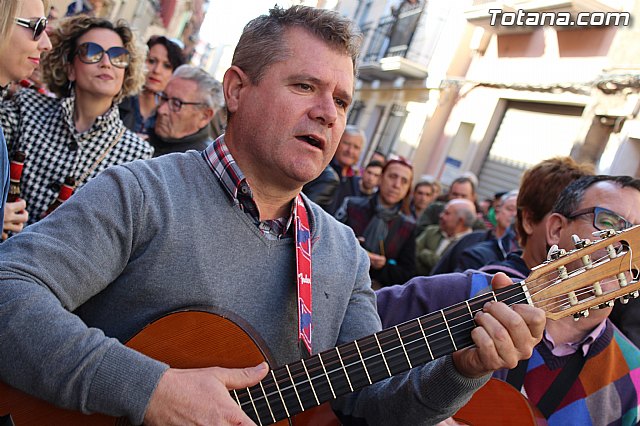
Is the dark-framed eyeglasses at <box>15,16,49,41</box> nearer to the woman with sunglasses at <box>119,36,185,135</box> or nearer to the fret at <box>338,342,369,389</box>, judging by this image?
the fret at <box>338,342,369,389</box>

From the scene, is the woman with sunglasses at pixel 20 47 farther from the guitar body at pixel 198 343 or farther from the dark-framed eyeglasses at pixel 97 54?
the dark-framed eyeglasses at pixel 97 54

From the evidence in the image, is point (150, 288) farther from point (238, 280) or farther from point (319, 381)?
point (319, 381)

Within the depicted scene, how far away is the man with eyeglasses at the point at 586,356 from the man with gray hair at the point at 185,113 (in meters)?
2.30

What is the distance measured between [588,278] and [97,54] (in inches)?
118

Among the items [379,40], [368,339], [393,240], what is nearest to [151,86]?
[393,240]

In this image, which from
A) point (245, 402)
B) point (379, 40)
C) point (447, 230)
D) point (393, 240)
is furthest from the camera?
point (379, 40)

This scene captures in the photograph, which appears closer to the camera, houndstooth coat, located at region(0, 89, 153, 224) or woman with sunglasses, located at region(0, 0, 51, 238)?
woman with sunglasses, located at region(0, 0, 51, 238)

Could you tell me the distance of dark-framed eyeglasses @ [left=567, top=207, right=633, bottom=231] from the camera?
2.63 metres

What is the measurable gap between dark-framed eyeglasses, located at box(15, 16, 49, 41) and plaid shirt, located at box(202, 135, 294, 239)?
961mm

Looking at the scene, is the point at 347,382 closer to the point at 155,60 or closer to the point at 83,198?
the point at 83,198

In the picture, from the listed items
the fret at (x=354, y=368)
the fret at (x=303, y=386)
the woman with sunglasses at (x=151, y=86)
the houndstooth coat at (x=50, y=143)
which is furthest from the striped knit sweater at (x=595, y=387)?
the woman with sunglasses at (x=151, y=86)

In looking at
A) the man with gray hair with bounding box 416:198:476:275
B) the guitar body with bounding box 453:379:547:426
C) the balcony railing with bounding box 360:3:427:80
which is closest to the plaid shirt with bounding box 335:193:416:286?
the man with gray hair with bounding box 416:198:476:275

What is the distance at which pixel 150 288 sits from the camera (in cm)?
196

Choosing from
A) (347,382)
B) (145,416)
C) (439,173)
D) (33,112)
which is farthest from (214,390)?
(439,173)
